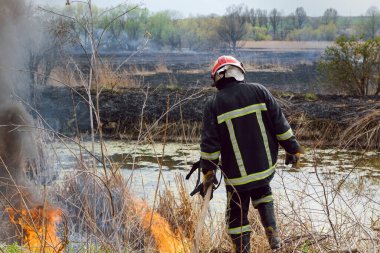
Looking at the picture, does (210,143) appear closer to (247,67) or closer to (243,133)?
(243,133)

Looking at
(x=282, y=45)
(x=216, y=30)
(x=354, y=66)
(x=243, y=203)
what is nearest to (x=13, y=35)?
(x=243, y=203)

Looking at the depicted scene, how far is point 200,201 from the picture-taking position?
18.3 ft

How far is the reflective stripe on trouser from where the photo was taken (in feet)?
14.6

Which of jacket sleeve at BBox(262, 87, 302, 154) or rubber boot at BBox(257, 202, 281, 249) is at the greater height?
jacket sleeve at BBox(262, 87, 302, 154)

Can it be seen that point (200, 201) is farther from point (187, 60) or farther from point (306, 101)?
point (187, 60)

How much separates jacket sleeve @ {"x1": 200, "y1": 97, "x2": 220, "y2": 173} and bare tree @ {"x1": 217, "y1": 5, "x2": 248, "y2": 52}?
26663 millimetres

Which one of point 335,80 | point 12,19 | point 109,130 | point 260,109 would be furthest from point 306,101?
point 260,109

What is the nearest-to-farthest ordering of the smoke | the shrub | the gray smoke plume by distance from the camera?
the gray smoke plume < the smoke < the shrub

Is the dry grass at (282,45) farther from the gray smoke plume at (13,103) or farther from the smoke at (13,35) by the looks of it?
the gray smoke plume at (13,103)

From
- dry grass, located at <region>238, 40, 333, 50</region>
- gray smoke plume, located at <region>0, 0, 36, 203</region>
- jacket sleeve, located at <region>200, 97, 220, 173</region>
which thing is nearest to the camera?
jacket sleeve, located at <region>200, 97, 220, 173</region>

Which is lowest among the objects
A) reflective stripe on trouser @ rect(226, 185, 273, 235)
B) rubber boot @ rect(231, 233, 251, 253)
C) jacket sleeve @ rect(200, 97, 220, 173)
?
rubber boot @ rect(231, 233, 251, 253)

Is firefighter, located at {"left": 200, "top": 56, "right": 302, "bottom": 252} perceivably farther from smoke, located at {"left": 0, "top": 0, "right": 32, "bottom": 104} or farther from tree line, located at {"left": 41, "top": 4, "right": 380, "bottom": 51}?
tree line, located at {"left": 41, "top": 4, "right": 380, "bottom": 51}

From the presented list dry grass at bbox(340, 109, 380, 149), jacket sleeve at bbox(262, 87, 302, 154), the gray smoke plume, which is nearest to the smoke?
the gray smoke plume

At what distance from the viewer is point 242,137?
434 cm
